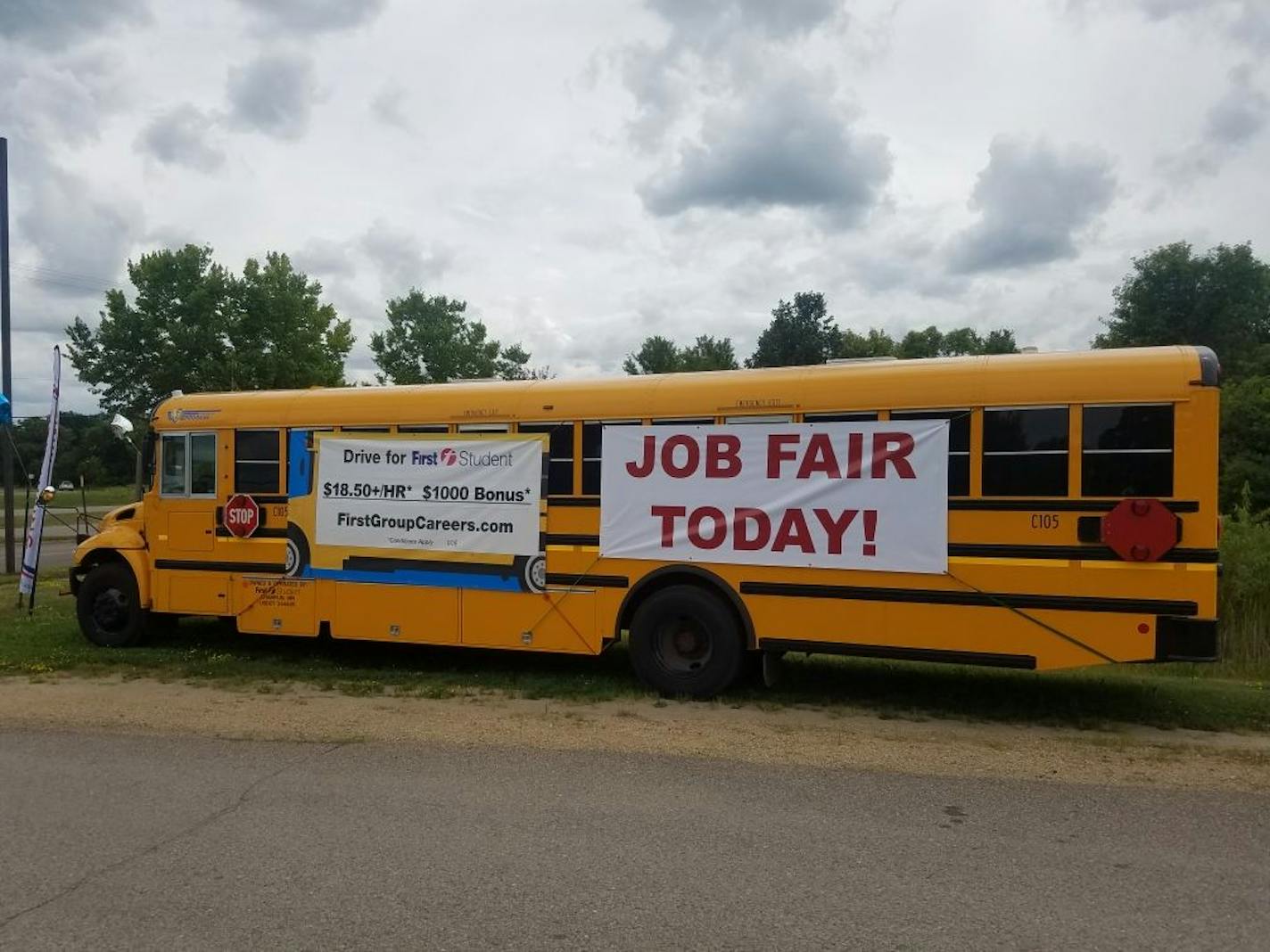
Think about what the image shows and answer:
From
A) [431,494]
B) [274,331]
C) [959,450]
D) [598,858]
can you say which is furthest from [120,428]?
[274,331]

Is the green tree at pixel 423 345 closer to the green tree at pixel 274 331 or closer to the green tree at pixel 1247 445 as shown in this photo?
the green tree at pixel 274 331

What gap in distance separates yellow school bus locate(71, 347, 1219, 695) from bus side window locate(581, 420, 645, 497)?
20mm

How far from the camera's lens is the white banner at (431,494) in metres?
8.81

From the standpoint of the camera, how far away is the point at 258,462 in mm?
9883

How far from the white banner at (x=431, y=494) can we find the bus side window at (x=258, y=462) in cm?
51

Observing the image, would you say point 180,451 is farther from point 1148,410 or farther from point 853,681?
point 1148,410

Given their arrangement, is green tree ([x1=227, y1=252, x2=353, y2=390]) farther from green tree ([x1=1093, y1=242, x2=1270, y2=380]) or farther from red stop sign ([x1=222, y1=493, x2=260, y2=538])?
→ green tree ([x1=1093, y1=242, x2=1270, y2=380])

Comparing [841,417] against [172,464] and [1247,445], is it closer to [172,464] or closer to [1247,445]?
[172,464]

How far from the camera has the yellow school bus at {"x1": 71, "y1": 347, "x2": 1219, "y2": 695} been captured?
6.84 m

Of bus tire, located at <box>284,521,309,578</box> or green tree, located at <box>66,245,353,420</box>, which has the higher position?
green tree, located at <box>66,245,353,420</box>

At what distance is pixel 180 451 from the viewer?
33.6 feet

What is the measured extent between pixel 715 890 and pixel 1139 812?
260 centimetres

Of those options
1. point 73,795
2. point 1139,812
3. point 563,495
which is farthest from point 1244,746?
point 73,795

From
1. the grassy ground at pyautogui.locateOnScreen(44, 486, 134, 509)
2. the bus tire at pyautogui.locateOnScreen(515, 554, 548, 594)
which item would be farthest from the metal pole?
the grassy ground at pyautogui.locateOnScreen(44, 486, 134, 509)
